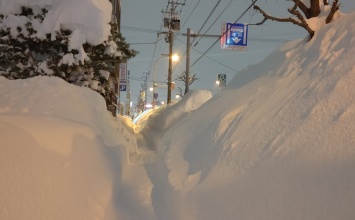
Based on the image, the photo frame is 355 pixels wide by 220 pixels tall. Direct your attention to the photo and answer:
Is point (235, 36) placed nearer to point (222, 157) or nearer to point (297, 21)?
point (297, 21)

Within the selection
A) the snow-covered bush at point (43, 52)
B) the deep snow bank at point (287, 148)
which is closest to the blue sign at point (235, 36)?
the snow-covered bush at point (43, 52)

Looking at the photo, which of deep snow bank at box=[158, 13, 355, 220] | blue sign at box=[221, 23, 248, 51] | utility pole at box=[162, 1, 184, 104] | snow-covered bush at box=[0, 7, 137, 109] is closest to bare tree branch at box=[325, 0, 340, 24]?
deep snow bank at box=[158, 13, 355, 220]

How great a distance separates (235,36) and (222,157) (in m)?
10.3

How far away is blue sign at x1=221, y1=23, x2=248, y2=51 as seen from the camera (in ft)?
46.3

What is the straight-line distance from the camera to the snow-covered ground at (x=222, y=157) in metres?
3.36

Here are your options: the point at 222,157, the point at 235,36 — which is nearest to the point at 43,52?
the point at 222,157

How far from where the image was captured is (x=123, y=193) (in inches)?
216

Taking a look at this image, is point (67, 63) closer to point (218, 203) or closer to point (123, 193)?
point (123, 193)

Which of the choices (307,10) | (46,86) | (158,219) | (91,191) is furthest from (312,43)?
(46,86)

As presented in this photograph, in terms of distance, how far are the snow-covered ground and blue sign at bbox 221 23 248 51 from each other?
23.6ft

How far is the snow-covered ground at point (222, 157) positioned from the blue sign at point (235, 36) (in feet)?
23.6

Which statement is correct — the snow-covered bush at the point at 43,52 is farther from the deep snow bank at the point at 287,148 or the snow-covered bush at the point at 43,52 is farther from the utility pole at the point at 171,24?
the utility pole at the point at 171,24

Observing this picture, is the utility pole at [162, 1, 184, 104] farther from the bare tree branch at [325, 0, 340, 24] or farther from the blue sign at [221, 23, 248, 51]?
the bare tree branch at [325, 0, 340, 24]

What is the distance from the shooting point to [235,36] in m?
14.3
